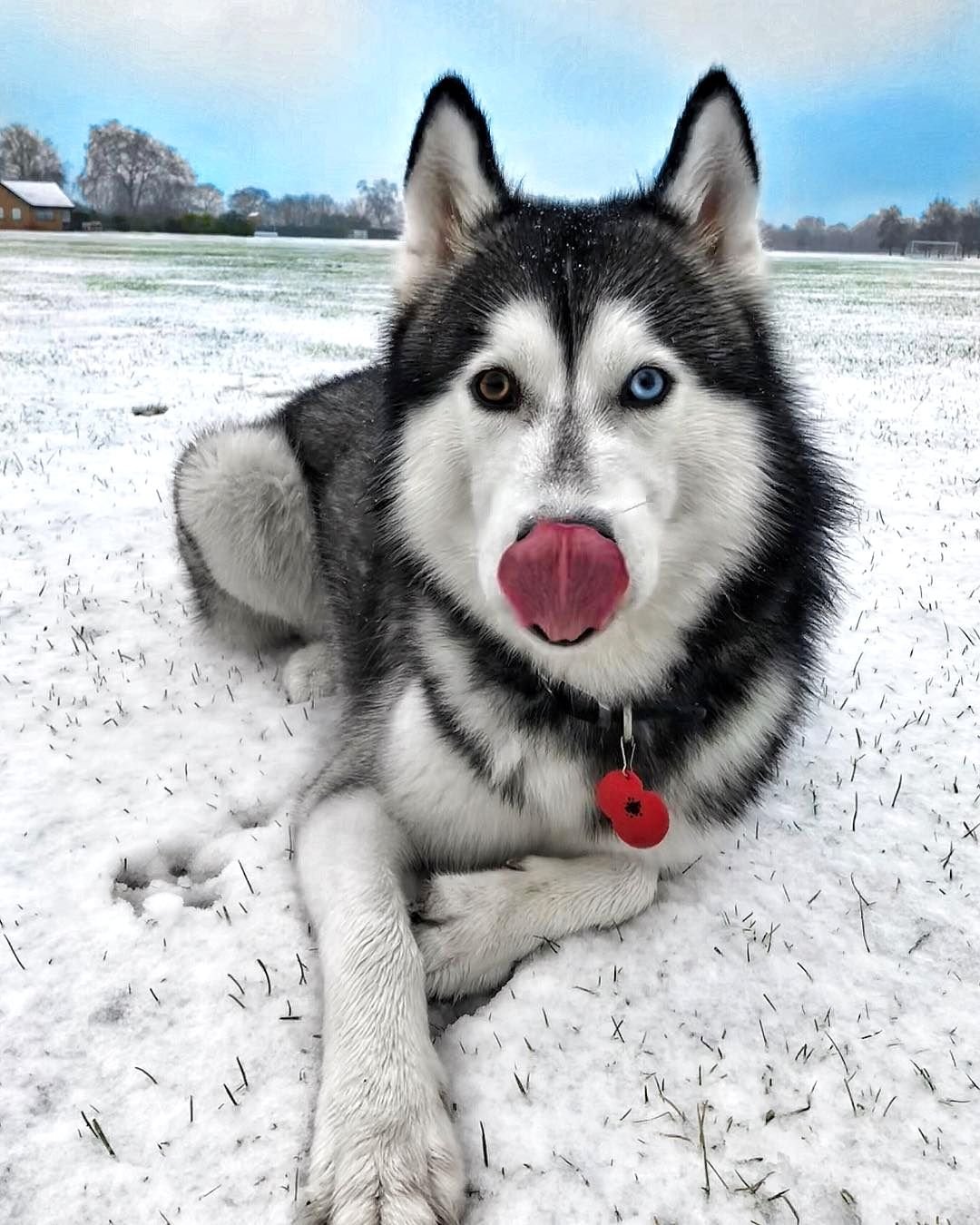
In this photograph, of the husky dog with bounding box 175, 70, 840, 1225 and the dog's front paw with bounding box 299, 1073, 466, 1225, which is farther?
the husky dog with bounding box 175, 70, 840, 1225

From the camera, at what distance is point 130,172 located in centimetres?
7881

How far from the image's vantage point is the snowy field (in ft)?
5.88

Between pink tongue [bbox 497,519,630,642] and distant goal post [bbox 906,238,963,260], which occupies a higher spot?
distant goal post [bbox 906,238,963,260]

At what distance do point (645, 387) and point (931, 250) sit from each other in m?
72.3

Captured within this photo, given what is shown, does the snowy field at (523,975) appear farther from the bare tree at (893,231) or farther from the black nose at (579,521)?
the bare tree at (893,231)

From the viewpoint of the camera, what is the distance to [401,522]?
2.49 m

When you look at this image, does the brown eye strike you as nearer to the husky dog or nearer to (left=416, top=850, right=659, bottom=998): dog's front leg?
the husky dog

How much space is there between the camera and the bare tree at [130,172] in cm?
7638

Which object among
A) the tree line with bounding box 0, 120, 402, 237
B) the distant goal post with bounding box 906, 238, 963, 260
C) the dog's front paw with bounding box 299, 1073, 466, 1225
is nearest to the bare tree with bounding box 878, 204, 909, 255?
the distant goal post with bounding box 906, 238, 963, 260

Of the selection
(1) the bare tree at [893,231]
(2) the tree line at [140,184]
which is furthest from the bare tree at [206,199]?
(1) the bare tree at [893,231]

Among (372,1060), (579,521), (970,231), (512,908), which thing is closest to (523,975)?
(512,908)

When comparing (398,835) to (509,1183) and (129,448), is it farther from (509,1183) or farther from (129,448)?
(129,448)

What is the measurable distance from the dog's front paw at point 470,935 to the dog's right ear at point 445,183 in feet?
5.83

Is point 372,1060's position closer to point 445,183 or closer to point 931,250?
point 445,183
